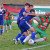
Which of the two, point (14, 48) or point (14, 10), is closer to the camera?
point (14, 48)

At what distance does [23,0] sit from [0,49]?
37.7 m

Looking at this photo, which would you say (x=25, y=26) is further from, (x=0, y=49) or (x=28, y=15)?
(x=0, y=49)

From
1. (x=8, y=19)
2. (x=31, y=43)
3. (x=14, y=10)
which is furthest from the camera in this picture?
(x=14, y=10)

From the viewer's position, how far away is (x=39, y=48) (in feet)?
25.3

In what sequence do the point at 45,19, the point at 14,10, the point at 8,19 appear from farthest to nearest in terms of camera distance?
the point at 14,10, the point at 8,19, the point at 45,19

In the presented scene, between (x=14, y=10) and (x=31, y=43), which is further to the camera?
(x=14, y=10)

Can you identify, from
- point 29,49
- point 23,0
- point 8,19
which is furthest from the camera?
point 23,0

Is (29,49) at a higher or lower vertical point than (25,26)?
lower

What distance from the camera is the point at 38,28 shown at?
29.3 ft

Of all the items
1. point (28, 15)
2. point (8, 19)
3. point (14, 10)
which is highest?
point (28, 15)

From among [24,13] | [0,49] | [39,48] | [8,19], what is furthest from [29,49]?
[8,19]

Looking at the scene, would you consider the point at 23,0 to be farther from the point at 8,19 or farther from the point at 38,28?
the point at 38,28

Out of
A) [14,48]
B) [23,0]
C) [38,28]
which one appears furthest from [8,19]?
[23,0]

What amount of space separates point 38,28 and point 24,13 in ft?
3.30
